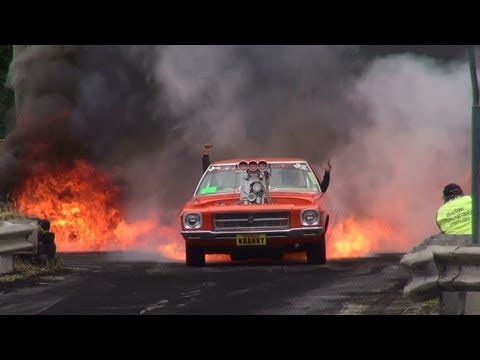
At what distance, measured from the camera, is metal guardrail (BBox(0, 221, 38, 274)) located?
14.0 meters

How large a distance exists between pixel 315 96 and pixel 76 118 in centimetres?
522

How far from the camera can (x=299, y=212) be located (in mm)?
15367

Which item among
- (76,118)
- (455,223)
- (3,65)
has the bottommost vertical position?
(455,223)

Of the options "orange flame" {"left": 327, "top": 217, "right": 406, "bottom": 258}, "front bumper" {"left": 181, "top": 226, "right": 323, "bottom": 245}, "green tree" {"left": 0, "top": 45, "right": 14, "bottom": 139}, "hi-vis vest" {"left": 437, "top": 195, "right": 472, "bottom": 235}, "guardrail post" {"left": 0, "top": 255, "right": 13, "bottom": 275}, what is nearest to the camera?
"hi-vis vest" {"left": 437, "top": 195, "right": 472, "bottom": 235}

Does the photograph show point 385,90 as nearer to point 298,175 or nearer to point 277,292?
point 298,175

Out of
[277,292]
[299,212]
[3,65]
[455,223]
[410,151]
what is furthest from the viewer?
[3,65]

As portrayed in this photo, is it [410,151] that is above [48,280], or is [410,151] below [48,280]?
above

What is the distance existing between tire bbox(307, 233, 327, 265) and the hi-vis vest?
13.7 ft

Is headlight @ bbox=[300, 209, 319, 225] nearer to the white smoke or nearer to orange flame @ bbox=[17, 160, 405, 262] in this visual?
orange flame @ bbox=[17, 160, 405, 262]

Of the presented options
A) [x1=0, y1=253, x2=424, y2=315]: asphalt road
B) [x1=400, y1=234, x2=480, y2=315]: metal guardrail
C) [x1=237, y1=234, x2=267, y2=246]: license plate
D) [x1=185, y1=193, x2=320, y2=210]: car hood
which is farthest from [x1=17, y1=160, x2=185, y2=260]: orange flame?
[x1=400, y1=234, x2=480, y2=315]: metal guardrail

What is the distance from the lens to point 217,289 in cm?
1300

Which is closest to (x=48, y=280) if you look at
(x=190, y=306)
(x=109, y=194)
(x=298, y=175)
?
(x=190, y=306)

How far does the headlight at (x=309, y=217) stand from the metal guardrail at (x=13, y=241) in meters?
3.63

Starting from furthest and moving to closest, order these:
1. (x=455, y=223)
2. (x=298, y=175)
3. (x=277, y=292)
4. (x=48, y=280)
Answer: (x=298, y=175) → (x=48, y=280) → (x=277, y=292) → (x=455, y=223)
